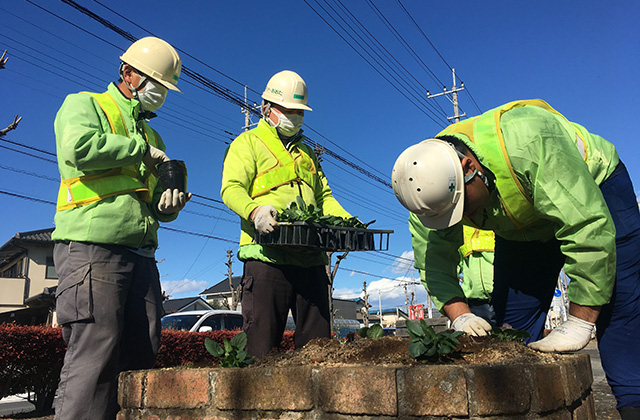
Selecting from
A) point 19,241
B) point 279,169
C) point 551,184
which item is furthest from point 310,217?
point 19,241

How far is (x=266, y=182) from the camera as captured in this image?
309 cm

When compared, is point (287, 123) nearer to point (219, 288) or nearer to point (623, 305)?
point (623, 305)

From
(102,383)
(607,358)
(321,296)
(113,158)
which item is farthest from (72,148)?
(607,358)

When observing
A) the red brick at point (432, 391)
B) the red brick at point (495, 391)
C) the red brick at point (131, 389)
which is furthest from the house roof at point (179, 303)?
the red brick at point (495, 391)

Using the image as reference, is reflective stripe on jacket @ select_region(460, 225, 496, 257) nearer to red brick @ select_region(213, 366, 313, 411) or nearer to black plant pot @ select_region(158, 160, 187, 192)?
black plant pot @ select_region(158, 160, 187, 192)

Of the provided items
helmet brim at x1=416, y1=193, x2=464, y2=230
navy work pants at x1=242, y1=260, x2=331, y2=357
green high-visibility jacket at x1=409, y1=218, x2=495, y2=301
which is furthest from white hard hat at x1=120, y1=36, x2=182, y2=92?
green high-visibility jacket at x1=409, y1=218, x2=495, y2=301

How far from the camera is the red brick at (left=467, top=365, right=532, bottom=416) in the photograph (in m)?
1.40

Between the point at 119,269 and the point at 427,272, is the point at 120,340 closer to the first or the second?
the point at 119,269

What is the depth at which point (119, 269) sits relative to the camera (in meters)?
2.51

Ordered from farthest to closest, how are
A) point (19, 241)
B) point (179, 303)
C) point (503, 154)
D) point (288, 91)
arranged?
point (179, 303) → point (19, 241) → point (288, 91) → point (503, 154)

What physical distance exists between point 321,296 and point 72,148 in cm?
166

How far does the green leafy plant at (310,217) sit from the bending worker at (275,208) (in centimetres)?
7

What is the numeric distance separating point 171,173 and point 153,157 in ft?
0.56

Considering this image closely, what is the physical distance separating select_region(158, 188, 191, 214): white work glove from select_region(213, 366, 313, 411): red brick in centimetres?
125
